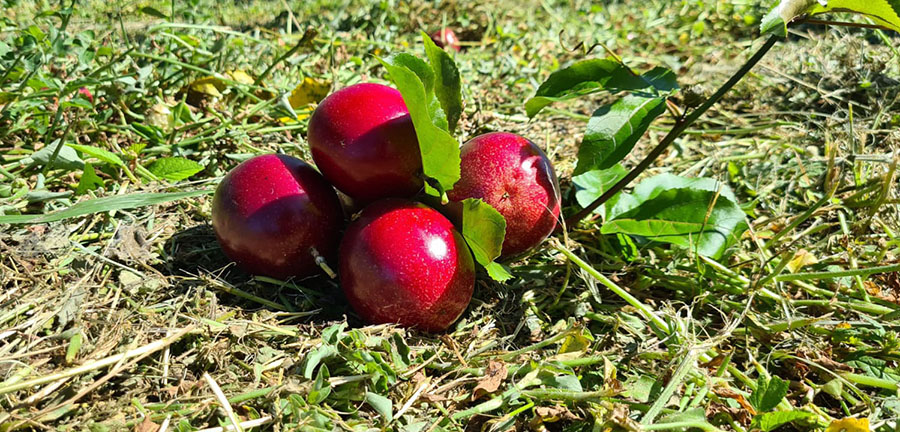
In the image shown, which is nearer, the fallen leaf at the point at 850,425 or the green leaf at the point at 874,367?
the fallen leaf at the point at 850,425

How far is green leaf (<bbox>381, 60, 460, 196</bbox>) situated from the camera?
1.49 meters

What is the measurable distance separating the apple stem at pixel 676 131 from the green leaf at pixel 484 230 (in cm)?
43

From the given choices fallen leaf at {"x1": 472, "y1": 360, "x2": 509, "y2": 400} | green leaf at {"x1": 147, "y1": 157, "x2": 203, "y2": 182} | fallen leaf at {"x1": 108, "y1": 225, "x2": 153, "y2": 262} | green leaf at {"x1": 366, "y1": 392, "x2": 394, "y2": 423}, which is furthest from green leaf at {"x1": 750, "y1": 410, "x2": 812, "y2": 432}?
green leaf at {"x1": 147, "y1": 157, "x2": 203, "y2": 182}

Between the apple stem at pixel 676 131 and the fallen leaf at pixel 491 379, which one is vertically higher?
the apple stem at pixel 676 131

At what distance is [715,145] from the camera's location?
9.36 feet

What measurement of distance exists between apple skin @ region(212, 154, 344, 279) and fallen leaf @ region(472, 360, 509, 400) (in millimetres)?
576

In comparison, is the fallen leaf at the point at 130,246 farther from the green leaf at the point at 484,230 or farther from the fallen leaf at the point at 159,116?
the green leaf at the point at 484,230

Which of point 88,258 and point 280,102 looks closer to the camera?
point 88,258

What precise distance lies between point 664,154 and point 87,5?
13.0 ft

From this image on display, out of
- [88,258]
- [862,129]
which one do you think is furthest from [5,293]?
[862,129]

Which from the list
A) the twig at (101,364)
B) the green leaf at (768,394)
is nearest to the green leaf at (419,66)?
the twig at (101,364)

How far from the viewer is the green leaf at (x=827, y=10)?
1449mm

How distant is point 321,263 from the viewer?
1781 mm

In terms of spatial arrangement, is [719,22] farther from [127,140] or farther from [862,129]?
[127,140]
